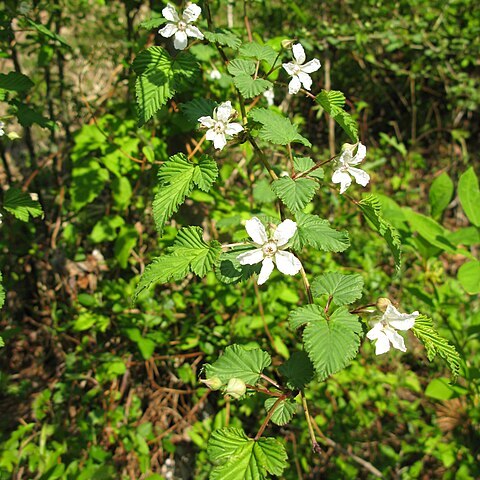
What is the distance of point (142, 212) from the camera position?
2258mm

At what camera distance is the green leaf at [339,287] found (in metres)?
0.97

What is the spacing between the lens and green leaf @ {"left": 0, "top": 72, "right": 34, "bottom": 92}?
1.41m

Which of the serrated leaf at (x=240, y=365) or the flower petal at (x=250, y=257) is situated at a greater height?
the flower petal at (x=250, y=257)

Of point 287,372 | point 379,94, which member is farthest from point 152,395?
point 379,94

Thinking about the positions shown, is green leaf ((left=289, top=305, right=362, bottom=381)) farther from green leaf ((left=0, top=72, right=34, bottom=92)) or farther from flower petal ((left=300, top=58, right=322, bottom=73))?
green leaf ((left=0, top=72, right=34, bottom=92))

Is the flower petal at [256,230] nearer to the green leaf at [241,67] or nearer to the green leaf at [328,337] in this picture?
the green leaf at [328,337]

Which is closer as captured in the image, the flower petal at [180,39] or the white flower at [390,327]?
the white flower at [390,327]

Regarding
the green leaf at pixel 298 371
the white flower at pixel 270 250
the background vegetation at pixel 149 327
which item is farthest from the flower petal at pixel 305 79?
the green leaf at pixel 298 371

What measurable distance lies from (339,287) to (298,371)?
0.21 m

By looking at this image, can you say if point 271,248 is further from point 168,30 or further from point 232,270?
point 168,30

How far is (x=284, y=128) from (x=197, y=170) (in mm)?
223

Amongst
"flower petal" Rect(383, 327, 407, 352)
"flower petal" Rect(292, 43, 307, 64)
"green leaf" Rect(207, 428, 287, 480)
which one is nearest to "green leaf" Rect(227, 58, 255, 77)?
"flower petal" Rect(292, 43, 307, 64)

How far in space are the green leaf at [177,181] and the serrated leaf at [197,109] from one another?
108 millimetres

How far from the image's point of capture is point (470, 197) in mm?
1513
